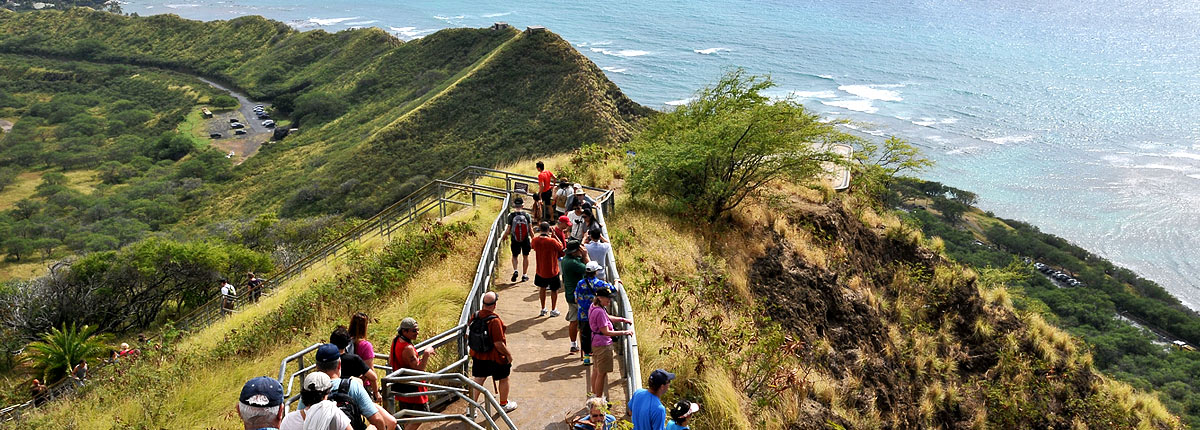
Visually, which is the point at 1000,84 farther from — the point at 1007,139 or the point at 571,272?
the point at 571,272

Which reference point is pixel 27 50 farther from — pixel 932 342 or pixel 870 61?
pixel 932 342

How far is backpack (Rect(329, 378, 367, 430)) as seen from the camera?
6281mm

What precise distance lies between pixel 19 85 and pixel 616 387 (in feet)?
535

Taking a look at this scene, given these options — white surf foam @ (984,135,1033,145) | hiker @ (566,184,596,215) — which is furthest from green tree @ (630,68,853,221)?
white surf foam @ (984,135,1033,145)

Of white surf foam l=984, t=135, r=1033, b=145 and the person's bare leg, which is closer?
the person's bare leg

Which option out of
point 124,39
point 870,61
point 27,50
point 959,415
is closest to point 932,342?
Answer: point 959,415

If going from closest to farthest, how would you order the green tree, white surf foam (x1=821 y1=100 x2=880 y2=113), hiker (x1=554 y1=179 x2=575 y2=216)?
hiker (x1=554 y1=179 x2=575 y2=216) → the green tree → white surf foam (x1=821 y1=100 x2=880 y2=113)

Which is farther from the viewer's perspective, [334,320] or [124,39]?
[124,39]

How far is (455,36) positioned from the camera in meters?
108

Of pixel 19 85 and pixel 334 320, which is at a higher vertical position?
pixel 334 320

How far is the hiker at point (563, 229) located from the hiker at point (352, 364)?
4.71 m

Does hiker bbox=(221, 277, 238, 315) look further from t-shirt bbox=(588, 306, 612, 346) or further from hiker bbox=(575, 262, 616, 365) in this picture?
t-shirt bbox=(588, 306, 612, 346)

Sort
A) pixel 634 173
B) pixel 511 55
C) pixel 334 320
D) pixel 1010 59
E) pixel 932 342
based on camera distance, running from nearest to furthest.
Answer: pixel 334 320
pixel 932 342
pixel 634 173
pixel 511 55
pixel 1010 59

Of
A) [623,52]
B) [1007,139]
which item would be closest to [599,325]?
[1007,139]
